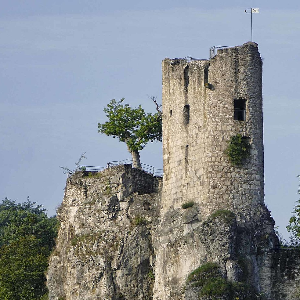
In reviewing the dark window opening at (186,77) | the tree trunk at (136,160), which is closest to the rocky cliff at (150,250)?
the tree trunk at (136,160)

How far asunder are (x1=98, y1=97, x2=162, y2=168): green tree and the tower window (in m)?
11.3

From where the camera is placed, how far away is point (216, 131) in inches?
3206

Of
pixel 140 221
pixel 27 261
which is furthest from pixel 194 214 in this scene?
pixel 27 261

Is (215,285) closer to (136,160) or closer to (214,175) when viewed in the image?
(214,175)

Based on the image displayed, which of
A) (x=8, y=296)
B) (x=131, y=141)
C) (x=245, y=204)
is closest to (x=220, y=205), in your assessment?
→ (x=245, y=204)

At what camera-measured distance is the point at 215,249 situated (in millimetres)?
79125

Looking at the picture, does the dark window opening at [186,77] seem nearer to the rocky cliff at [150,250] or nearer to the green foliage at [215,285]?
the rocky cliff at [150,250]

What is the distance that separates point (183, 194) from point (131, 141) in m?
11.1

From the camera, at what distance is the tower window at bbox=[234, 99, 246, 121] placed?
8206cm

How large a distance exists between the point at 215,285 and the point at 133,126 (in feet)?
63.5

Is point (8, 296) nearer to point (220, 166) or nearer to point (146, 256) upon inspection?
point (146, 256)

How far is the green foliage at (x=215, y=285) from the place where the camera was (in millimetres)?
77312

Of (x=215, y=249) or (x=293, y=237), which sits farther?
(x=293, y=237)

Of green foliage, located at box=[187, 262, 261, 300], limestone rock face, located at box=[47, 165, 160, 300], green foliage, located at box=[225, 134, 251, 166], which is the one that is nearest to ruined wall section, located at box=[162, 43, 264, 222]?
green foliage, located at box=[225, 134, 251, 166]
